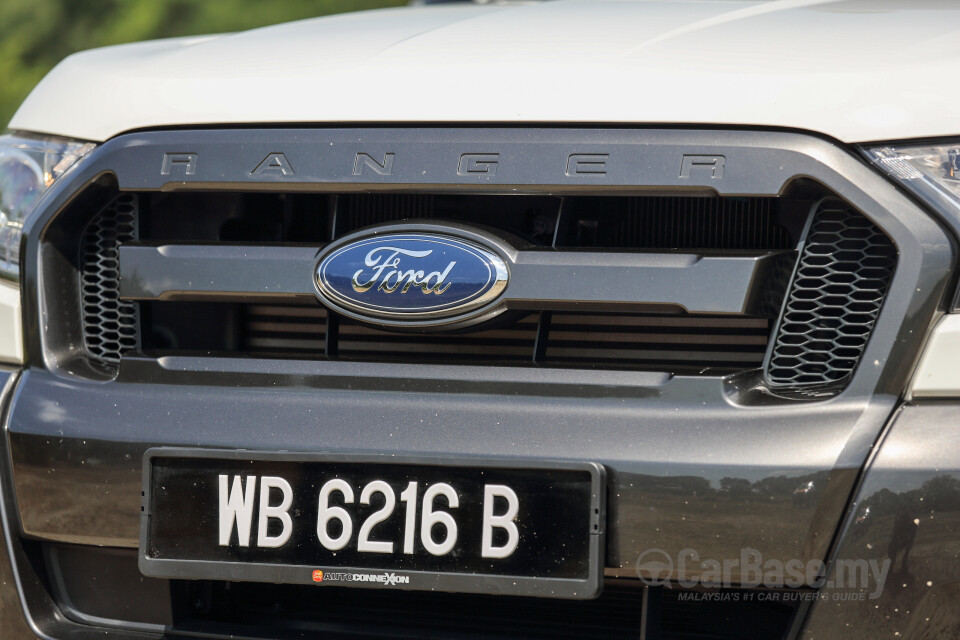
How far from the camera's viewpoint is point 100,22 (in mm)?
10555

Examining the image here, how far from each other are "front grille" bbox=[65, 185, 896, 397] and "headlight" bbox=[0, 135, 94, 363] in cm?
10

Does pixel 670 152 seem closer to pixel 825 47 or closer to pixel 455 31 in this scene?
pixel 825 47

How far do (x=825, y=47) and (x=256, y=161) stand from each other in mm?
838

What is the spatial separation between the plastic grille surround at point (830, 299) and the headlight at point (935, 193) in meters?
0.08

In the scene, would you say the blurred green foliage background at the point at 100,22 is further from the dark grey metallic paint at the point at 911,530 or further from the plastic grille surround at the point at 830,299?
the dark grey metallic paint at the point at 911,530

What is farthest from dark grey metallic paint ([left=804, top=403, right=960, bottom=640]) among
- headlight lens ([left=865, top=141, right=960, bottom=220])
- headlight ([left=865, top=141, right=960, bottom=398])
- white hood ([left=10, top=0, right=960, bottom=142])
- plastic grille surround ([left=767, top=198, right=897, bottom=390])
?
white hood ([left=10, top=0, right=960, bottom=142])

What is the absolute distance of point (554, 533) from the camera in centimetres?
147

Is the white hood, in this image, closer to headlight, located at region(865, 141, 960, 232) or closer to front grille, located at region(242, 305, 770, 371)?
headlight, located at region(865, 141, 960, 232)

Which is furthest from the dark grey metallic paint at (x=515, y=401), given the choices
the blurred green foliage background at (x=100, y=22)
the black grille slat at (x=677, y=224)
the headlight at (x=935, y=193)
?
the blurred green foliage background at (x=100, y=22)

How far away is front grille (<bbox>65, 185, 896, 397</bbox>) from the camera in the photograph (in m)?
1.50

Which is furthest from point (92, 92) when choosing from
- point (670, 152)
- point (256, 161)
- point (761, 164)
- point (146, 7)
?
point (146, 7)

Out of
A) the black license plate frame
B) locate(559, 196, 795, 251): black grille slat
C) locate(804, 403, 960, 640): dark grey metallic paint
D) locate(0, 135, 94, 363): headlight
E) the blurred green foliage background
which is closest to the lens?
locate(804, 403, 960, 640): dark grey metallic paint

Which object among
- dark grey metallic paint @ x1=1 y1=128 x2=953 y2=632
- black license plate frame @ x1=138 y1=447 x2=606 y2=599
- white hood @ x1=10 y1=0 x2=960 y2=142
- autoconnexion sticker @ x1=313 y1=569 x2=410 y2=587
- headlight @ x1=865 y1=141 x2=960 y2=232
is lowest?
autoconnexion sticker @ x1=313 y1=569 x2=410 y2=587

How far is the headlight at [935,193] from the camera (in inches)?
54.6
